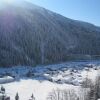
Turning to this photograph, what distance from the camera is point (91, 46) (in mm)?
115562

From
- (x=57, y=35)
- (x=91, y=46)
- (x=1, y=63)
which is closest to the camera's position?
(x=1, y=63)

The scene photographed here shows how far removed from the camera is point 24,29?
91625 mm

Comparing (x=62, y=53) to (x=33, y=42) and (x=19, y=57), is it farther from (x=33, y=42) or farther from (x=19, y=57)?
(x=19, y=57)

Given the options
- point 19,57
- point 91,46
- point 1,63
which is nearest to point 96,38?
point 91,46

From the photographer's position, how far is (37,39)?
309 feet

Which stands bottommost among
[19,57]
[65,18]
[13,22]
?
[19,57]

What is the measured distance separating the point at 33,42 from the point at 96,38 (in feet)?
144

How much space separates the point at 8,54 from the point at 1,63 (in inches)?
264

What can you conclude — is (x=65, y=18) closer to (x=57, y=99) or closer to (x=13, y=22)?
(x=13, y=22)

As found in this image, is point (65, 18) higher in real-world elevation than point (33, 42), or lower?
higher

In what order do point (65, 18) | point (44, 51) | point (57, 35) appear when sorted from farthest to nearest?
1. point (65, 18)
2. point (57, 35)
3. point (44, 51)

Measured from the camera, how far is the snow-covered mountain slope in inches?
3091

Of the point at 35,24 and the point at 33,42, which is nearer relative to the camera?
the point at 33,42

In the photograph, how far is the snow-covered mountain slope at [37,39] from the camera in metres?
78.5
